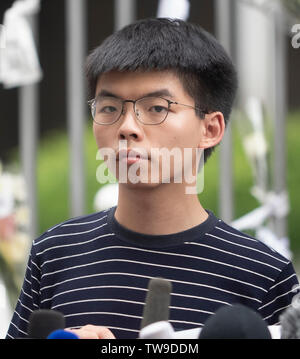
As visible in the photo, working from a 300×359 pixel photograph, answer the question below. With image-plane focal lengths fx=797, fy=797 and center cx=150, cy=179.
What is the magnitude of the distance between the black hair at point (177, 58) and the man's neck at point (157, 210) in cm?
15

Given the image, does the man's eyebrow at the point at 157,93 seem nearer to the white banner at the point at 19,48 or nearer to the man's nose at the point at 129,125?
the man's nose at the point at 129,125

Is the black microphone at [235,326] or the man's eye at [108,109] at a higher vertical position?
the man's eye at [108,109]

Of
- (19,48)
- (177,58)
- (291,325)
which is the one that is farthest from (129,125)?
(19,48)

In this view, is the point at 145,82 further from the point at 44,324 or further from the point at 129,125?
the point at 44,324

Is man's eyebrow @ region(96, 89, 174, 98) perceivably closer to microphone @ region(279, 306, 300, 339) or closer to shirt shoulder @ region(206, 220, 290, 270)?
shirt shoulder @ region(206, 220, 290, 270)

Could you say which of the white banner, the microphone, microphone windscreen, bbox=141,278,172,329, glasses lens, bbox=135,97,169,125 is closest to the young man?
glasses lens, bbox=135,97,169,125

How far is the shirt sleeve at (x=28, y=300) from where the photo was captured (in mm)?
1604

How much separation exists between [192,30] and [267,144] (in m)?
3.23

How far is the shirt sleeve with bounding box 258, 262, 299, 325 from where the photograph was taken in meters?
1.47

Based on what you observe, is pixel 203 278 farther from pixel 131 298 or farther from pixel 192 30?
pixel 192 30

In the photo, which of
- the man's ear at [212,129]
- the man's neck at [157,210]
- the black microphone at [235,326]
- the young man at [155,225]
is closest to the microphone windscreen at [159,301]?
the black microphone at [235,326]

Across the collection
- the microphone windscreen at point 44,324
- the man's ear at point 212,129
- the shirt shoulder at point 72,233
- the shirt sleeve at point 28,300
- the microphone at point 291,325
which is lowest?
the shirt sleeve at point 28,300

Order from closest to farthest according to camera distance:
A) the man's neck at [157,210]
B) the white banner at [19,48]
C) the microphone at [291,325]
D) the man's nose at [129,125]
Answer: the microphone at [291,325]
the man's nose at [129,125]
the man's neck at [157,210]
the white banner at [19,48]

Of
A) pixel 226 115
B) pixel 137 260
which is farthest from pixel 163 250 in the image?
pixel 226 115
